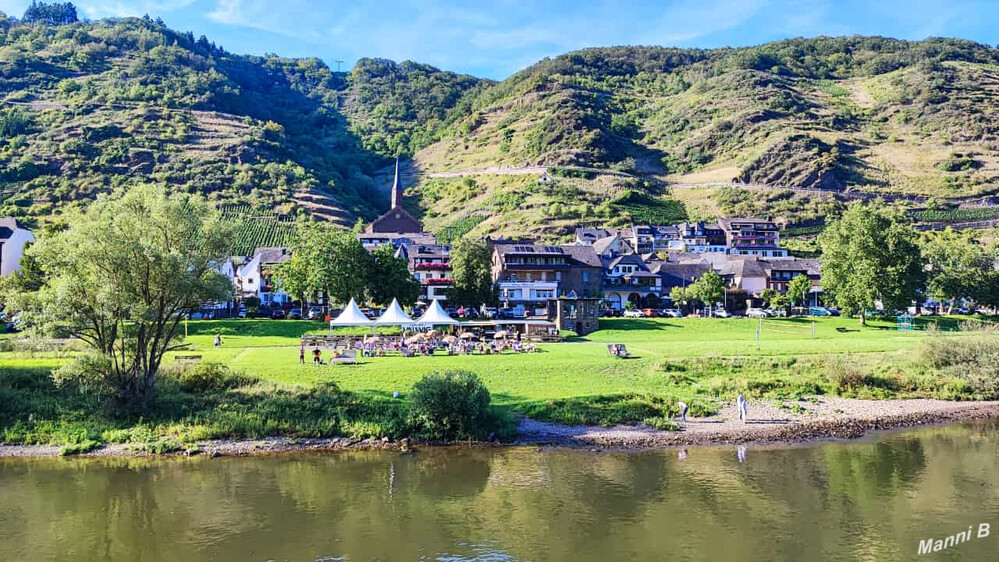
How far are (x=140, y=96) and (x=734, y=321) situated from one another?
193 meters

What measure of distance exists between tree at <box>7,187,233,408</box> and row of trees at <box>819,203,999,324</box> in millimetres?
61787

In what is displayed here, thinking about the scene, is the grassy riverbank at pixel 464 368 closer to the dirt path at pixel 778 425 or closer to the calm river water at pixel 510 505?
the dirt path at pixel 778 425

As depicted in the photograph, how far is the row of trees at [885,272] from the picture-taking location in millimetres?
66188

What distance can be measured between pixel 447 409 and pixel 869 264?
5627cm

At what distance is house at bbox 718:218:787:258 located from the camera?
4865 inches

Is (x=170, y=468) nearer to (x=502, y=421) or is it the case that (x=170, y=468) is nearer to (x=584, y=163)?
(x=502, y=421)

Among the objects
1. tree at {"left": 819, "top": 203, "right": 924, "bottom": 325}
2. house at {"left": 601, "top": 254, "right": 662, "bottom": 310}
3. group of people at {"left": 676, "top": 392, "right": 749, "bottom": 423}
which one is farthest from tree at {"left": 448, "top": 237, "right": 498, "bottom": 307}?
group of people at {"left": 676, "top": 392, "right": 749, "bottom": 423}

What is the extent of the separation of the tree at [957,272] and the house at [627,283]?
32.4m

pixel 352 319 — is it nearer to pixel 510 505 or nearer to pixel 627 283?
pixel 510 505

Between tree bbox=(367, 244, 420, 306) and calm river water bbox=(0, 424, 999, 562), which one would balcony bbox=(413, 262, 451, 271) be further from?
calm river water bbox=(0, 424, 999, 562)

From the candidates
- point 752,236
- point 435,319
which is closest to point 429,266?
point 435,319

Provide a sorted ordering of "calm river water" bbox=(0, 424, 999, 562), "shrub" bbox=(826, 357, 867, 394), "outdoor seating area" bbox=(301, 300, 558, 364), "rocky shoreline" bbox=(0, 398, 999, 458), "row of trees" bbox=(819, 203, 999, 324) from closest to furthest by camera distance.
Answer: "calm river water" bbox=(0, 424, 999, 562)
"rocky shoreline" bbox=(0, 398, 999, 458)
"shrub" bbox=(826, 357, 867, 394)
"outdoor seating area" bbox=(301, 300, 558, 364)
"row of trees" bbox=(819, 203, 999, 324)

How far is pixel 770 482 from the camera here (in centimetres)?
2434

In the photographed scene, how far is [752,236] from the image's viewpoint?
127 meters
